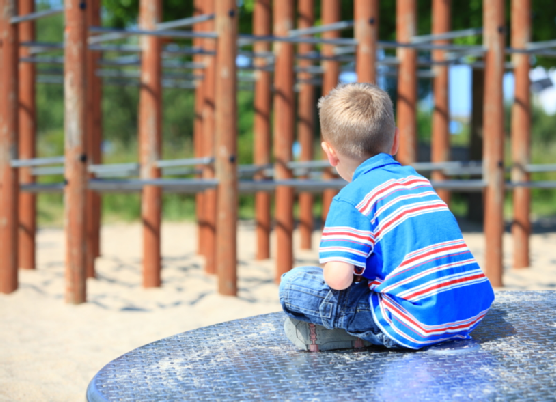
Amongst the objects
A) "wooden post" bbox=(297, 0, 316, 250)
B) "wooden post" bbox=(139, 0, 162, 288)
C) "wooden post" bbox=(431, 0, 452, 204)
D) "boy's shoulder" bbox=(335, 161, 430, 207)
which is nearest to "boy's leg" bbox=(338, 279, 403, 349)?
"boy's shoulder" bbox=(335, 161, 430, 207)

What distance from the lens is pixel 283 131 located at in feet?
19.8

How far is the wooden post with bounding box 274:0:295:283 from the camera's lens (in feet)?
19.0

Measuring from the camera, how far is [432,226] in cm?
211

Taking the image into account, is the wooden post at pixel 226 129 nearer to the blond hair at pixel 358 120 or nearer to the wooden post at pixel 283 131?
the wooden post at pixel 283 131

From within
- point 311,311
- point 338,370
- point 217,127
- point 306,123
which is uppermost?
point 306,123

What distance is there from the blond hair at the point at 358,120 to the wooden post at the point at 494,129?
341 cm

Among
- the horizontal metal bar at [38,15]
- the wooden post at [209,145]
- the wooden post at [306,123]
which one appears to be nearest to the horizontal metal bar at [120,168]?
the wooden post at [209,145]

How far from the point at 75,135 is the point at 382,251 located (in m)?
3.07

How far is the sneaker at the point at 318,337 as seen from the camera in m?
2.39

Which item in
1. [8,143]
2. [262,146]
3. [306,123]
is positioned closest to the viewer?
[8,143]

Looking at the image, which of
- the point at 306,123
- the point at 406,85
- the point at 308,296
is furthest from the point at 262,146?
the point at 308,296

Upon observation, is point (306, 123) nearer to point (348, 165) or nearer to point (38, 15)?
point (38, 15)

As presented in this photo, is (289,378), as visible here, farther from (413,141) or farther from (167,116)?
(167,116)

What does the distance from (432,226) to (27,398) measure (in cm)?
191
